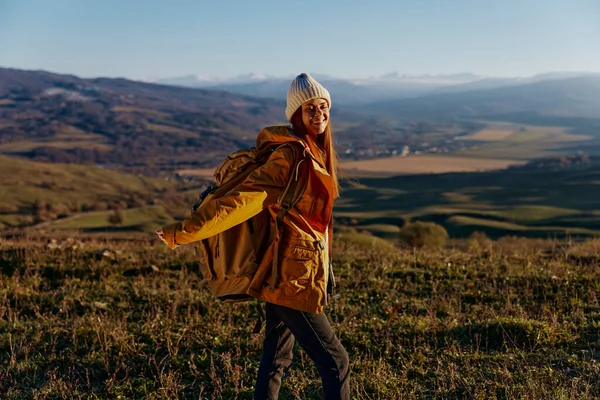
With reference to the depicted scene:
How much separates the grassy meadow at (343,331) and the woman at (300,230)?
1034mm

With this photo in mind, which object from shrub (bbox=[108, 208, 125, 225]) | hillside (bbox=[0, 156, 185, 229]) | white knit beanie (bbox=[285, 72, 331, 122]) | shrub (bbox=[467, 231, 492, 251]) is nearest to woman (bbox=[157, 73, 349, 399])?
white knit beanie (bbox=[285, 72, 331, 122])

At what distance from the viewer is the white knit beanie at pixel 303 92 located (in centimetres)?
Answer: 314

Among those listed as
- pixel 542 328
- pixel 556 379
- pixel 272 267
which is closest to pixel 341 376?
pixel 272 267

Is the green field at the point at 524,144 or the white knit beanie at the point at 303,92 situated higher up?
the white knit beanie at the point at 303,92

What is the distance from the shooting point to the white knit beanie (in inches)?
123

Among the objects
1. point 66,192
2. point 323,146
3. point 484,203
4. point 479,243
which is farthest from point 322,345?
point 66,192

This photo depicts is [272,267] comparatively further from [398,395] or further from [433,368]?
[433,368]

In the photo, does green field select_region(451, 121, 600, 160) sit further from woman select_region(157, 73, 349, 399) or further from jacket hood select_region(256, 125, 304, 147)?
jacket hood select_region(256, 125, 304, 147)

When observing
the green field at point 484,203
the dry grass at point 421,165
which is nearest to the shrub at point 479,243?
the green field at point 484,203

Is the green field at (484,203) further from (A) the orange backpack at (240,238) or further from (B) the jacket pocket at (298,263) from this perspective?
(B) the jacket pocket at (298,263)

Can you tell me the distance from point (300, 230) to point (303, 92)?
862mm

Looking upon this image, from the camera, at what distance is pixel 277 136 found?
3.07 meters

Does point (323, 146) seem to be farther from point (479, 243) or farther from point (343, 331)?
point (479, 243)

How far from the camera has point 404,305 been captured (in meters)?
5.92
